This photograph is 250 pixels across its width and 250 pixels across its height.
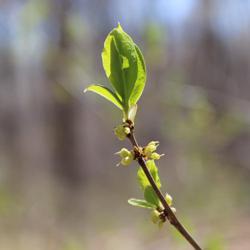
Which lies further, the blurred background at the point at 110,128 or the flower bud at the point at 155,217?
the blurred background at the point at 110,128

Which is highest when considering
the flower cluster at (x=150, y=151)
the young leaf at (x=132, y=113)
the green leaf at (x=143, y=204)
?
the young leaf at (x=132, y=113)

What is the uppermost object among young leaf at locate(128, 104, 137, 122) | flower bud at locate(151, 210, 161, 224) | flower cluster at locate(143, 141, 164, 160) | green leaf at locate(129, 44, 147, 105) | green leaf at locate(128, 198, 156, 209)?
green leaf at locate(129, 44, 147, 105)

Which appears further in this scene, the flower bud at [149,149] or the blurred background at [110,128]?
the blurred background at [110,128]

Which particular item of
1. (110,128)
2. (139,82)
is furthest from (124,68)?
(110,128)

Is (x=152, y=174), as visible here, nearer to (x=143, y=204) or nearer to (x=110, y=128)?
(x=143, y=204)

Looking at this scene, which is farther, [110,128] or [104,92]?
[110,128]

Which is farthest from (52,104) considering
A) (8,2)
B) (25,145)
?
(8,2)

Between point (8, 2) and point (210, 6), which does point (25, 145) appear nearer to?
point (210, 6)

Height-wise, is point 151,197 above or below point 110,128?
below

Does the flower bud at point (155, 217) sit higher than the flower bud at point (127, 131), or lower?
lower
